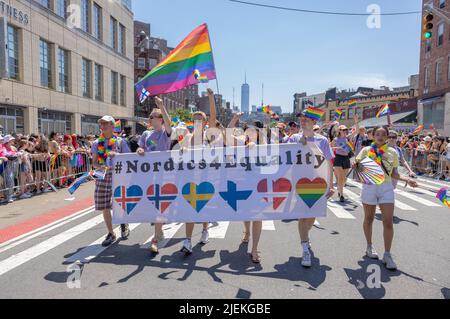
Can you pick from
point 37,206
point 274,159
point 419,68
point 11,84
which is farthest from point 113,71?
point 274,159

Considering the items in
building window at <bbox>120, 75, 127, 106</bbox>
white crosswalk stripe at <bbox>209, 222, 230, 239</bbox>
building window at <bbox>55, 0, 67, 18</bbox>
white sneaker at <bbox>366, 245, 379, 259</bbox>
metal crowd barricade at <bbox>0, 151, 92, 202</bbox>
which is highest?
building window at <bbox>55, 0, 67, 18</bbox>

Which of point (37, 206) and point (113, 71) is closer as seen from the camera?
point (37, 206)

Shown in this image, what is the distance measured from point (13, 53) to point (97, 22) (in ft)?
42.7

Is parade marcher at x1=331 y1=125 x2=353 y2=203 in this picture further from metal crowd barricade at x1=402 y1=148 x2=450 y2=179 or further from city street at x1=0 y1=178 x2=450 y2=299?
metal crowd barricade at x1=402 y1=148 x2=450 y2=179

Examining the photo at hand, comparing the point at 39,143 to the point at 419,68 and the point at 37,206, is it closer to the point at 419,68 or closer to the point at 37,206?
the point at 37,206

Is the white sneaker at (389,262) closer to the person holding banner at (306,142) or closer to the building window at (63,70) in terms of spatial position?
the person holding banner at (306,142)

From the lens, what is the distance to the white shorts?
14.5 feet

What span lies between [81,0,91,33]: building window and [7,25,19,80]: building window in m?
8.70

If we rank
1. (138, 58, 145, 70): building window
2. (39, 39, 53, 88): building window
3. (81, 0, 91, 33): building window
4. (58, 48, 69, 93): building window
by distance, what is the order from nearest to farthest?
1. (39, 39, 53, 88): building window
2. (58, 48, 69, 93): building window
3. (81, 0, 91, 33): building window
4. (138, 58, 145, 70): building window

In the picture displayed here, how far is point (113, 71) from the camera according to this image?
112 feet

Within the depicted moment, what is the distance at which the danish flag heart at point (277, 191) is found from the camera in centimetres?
466

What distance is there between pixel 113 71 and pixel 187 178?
3249 cm

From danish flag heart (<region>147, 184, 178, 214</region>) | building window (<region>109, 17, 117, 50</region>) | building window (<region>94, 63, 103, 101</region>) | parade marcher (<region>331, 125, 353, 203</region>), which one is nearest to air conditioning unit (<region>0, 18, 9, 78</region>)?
building window (<region>94, 63, 103, 101</region>)

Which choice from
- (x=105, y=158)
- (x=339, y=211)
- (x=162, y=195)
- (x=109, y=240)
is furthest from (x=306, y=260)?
(x=339, y=211)
